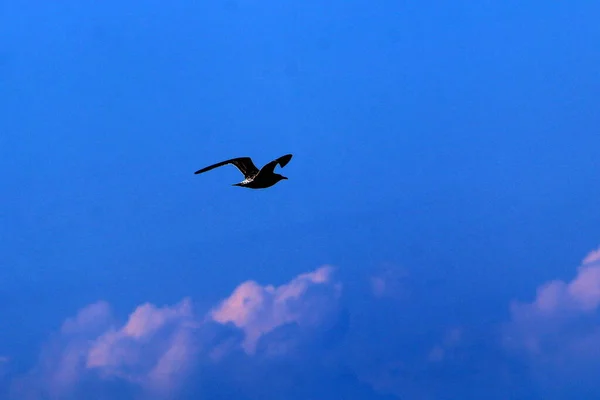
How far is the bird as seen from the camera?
145 feet

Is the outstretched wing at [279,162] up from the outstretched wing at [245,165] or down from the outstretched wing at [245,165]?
down

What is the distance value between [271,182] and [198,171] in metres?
7.12

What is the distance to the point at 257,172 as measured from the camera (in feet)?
152

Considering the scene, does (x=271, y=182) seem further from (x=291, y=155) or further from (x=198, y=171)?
(x=198, y=171)

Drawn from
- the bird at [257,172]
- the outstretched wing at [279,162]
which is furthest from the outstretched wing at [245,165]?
the outstretched wing at [279,162]

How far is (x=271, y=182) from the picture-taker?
4603cm

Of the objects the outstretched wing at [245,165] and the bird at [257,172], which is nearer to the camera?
the bird at [257,172]

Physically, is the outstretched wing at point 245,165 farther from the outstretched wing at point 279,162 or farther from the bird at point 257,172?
the outstretched wing at point 279,162

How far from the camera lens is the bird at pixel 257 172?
1737 inches

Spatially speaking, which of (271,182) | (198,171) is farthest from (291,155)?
(198,171)

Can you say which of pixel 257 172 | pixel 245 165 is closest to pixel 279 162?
pixel 257 172

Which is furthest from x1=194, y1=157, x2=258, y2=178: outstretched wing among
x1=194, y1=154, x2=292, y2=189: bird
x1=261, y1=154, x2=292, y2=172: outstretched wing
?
x1=261, y1=154, x2=292, y2=172: outstretched wing

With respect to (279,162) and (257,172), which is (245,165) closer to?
(257,172)

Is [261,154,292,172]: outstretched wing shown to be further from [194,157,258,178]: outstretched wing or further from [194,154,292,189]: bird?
[194,157,258,178]: outstretched wing
